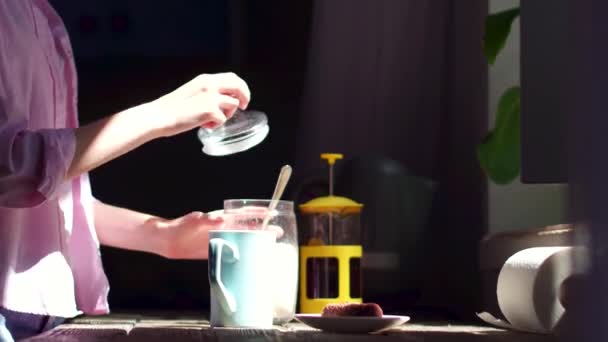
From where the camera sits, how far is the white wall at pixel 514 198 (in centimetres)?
211

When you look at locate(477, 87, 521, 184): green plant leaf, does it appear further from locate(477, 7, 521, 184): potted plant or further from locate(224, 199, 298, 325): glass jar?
locate(224, 199, 298, 325): glass jar

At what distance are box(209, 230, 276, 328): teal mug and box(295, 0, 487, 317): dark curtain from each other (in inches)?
40.8

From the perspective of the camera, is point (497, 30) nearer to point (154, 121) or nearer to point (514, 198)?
point (514, 198)

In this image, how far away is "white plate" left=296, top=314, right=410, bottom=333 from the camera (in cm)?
126

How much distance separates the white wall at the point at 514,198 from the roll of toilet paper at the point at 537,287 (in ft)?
2.31

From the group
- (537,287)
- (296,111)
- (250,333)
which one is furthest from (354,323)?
(296,111)

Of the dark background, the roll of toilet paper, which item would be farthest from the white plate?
the dark background

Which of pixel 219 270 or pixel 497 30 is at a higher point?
pixel 497 30

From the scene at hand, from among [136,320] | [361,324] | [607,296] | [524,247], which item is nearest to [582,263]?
[607,296]

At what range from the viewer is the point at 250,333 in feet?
4.06

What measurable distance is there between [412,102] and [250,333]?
1.32 meters

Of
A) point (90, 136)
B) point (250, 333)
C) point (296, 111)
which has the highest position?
point (296, 111)

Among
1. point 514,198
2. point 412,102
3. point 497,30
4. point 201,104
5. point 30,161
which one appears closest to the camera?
point 30,161

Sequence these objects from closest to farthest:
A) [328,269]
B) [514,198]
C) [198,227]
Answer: [198,227] < [328,269] < [514,198]
